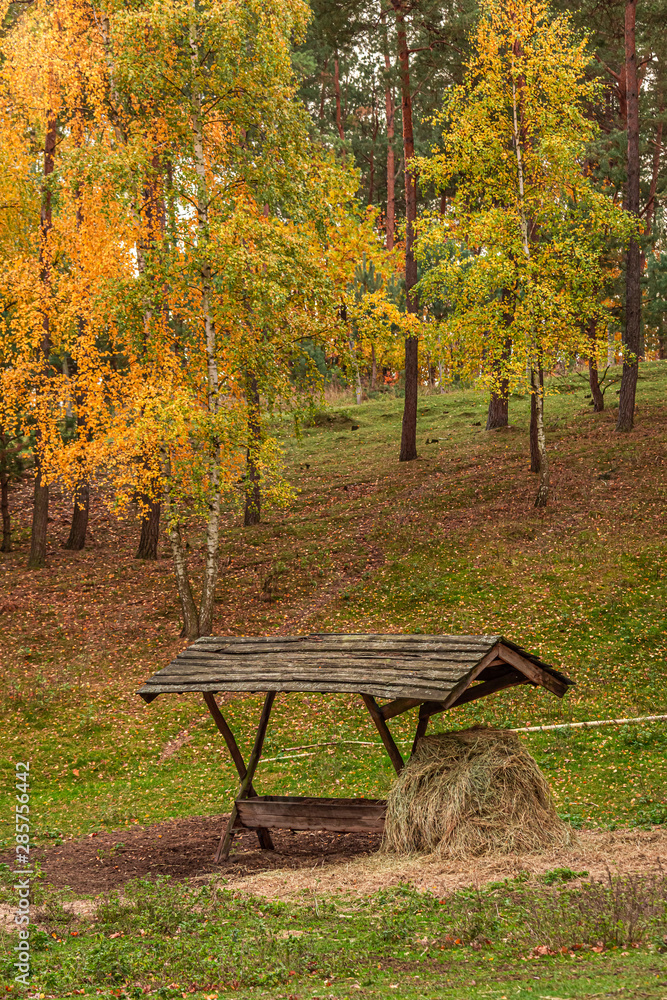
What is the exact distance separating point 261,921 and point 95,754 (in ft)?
28.1

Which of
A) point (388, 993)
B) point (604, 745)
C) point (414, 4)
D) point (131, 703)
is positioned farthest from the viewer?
point (414, 4)

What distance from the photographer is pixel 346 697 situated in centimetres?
1716

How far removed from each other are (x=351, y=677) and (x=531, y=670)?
2097 mm

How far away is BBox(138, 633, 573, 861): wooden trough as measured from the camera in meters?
9.62

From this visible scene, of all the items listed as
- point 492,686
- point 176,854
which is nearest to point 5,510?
point 176,854

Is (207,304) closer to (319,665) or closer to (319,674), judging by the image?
(319,665)

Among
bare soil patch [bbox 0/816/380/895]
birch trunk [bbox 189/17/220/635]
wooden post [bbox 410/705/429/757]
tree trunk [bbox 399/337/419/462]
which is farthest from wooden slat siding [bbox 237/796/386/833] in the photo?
tree trunk [bbox 399/337/419/462]

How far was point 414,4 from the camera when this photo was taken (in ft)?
85.1

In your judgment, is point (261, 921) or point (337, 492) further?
point (337, 492)

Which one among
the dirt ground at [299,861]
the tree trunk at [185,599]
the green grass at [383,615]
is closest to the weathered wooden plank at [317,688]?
the dirt ground at [299,861]

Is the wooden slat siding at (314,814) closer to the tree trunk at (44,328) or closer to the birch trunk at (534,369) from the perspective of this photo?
the tree trunk at (44,328)

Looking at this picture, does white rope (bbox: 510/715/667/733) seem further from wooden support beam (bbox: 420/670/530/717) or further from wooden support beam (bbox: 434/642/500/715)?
wooden support beam (bbox: 434/642/500/715)

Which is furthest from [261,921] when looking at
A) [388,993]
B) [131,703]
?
[131,703]

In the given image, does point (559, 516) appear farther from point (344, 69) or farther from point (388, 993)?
point (344, 69)
